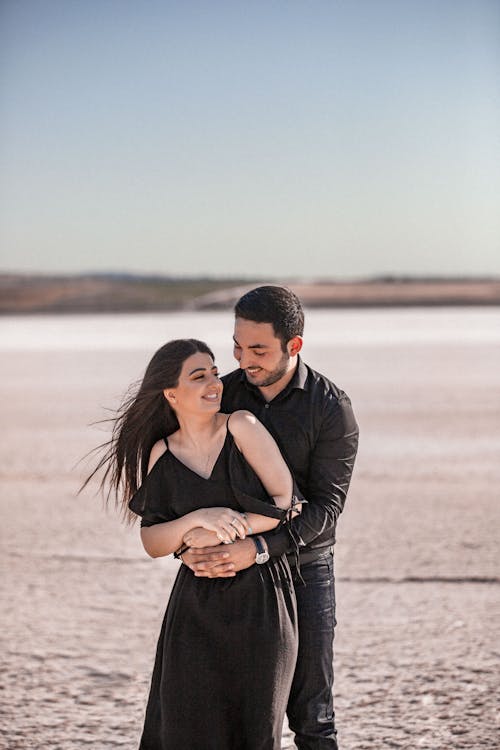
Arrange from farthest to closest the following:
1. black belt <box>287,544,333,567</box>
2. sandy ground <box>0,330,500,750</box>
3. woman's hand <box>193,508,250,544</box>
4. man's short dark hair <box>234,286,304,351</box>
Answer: sandy ground <box>0,330,500,750</box>, black belt <box>287,544,333,567</box>, man's short dark hair <box>234,286,304,351</box>, woman's hand <box>193,508,250,544</box>

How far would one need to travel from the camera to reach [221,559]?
3145 millimetres

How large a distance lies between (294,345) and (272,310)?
0.55ft

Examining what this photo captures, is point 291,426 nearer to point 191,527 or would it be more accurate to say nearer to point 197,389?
point 197,389

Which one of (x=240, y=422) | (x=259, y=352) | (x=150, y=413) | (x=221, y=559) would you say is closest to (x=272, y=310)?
(x=259, y=352)

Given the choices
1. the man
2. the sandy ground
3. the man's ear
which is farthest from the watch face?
the sandy ground

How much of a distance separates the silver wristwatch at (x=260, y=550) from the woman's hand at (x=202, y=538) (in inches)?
4.8

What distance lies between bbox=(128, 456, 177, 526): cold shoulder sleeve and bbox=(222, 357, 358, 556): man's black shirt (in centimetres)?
38

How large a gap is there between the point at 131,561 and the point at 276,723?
195 inches

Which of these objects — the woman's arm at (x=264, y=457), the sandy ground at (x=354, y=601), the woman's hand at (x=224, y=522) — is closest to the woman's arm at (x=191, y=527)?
the woman's hand at (x=224, y=522)

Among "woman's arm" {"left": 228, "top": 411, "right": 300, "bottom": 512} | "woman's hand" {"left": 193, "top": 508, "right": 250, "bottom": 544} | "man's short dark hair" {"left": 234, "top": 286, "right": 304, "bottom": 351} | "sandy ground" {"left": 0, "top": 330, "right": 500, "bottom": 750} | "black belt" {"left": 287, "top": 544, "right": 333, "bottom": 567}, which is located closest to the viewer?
"woman's hand" {"left": 193, "top": 508, "right": 250, "bottom": 544}

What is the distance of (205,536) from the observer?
10.3ft

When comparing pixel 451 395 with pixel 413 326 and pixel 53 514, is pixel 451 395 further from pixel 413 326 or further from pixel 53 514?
pixel 413 326

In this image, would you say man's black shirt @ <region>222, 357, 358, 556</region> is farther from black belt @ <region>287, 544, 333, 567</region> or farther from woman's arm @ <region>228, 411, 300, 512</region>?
woman's arm @ <region>228, 411, 300, 512</region>

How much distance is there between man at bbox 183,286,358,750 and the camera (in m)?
3.44
